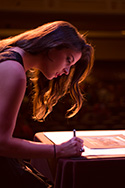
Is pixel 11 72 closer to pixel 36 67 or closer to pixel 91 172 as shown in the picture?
pixel 36 67

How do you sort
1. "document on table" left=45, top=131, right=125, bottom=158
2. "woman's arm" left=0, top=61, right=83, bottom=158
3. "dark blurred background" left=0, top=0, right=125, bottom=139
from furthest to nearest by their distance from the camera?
"dark blurred background" left=0, top=0, right=125, bottom=139 < "document on table" left=45, top=131, right=125, bottom=158 < "woman's arm" left=0, top=61, right=83, bottom=158

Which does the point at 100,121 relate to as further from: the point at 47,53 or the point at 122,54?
the point at 47,53

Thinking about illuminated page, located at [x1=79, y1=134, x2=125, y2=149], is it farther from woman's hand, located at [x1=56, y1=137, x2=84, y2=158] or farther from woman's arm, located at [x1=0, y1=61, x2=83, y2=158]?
woman's arm, located at [x1=0, y1=61, x2=83, y2=158]

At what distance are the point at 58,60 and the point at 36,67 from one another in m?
0.09

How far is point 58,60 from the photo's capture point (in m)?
1.12

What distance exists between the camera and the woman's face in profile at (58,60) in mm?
1110

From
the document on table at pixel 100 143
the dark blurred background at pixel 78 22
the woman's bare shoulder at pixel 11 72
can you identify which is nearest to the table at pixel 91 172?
the document on table at pixel 100 143

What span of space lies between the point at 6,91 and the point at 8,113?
0.07 m

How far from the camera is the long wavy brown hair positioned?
1.07 meters

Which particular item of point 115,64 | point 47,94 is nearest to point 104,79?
point 115,64

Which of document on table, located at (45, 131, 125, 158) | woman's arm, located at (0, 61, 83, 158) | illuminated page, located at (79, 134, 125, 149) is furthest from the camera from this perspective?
illuminated page, located at (79, 134, 125, 149)

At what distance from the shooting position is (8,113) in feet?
3.00

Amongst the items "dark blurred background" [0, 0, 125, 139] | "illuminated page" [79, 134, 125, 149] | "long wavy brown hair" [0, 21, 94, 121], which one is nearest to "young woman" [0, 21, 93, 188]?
"long wavy brown hair" [0, 21, 94, 121]

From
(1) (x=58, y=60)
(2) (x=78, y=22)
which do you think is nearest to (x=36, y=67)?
(1) (x=58, y=60)
